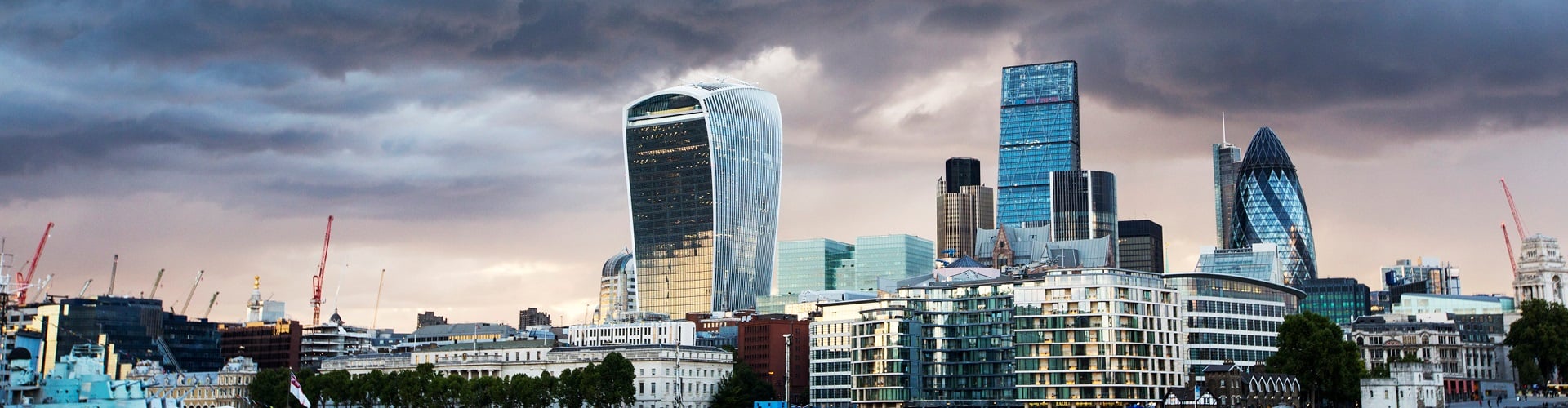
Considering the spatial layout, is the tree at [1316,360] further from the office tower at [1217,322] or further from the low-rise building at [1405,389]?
the office tower at [1217,322]

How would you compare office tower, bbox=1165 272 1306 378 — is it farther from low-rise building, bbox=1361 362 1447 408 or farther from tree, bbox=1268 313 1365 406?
low-rise building, bbox=1361 362 1447 408

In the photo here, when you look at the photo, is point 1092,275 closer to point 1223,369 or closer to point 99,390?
point 1223,369

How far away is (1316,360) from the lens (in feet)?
568

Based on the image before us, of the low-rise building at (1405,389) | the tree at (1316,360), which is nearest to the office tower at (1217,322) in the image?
the tree at (1316,360)

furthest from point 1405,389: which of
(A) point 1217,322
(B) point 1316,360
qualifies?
(A) point 1217,322

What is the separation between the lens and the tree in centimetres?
17288

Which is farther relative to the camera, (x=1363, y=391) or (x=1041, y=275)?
(x=1041, y=275)

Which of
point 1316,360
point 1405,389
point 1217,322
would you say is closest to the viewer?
point 1405,389

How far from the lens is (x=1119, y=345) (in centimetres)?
18138

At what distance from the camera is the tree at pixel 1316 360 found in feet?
567

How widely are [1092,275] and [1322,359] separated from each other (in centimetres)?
2665

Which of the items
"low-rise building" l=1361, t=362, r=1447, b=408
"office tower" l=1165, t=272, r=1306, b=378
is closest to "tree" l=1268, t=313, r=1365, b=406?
"low-rise building" l=1361, t=362, r=1447, b=408

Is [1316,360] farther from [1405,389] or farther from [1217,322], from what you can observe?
[1217,322]

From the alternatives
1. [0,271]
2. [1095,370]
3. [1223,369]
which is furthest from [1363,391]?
[0,271]
